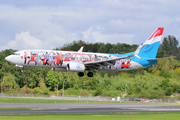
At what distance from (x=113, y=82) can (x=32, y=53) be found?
67.2 m

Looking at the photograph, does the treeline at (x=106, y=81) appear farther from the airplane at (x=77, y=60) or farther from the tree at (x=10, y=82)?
the airplane at (x=77, y=60)

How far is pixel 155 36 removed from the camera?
68500 millimetres

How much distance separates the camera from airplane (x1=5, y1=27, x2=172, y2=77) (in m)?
56.5

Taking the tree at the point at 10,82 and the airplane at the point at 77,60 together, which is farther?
the tree at the point at 10,82

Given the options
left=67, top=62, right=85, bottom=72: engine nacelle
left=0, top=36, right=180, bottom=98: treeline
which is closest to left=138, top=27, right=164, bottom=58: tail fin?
left=67, top=62, right=85, bottom=72: engine nacelle

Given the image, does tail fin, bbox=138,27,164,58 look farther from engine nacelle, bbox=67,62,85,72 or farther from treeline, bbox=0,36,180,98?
treeline, bbox=0,36,180,98

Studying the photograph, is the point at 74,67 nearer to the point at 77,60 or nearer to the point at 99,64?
the point at 77,60

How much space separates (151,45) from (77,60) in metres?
18.1

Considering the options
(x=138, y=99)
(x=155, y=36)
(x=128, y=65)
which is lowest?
(x=138, y=99)

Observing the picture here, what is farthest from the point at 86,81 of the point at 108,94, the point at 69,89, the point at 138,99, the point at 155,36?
the point at 155,36

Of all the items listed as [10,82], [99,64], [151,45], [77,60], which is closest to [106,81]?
[10,82]

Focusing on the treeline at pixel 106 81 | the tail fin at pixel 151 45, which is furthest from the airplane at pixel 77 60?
the treeline at pixel 106 81

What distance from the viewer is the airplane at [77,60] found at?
56531 mm

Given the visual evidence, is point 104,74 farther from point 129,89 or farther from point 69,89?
point 69,89
